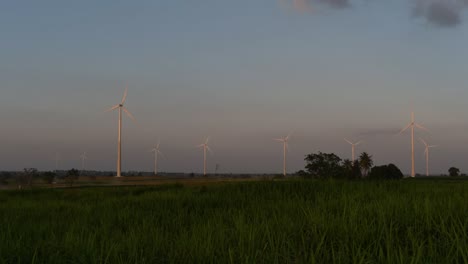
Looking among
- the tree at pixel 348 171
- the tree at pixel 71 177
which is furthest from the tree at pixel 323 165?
the tree at pixel 71 177

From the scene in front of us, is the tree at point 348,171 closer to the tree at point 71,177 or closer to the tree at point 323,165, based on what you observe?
the tree at point 323,165

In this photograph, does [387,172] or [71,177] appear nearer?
[387,172]

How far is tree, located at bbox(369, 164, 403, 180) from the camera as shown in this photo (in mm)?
107062

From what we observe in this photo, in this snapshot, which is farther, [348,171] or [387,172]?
[348,171]

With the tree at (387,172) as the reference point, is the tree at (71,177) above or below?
below

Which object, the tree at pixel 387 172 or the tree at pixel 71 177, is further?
the tree at pixel 71 177

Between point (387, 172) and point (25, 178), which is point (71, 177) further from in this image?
point (387, 172)

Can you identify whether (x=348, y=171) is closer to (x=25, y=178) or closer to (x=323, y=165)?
(x=323, y=165)

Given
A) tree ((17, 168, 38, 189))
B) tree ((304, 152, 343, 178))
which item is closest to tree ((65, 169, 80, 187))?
tree ((17, 168, 38, 189))

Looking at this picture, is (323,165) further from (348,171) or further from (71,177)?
(71,177)

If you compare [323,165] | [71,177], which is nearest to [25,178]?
[71,177]

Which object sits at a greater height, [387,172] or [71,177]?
[387,172]

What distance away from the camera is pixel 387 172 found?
107750mm

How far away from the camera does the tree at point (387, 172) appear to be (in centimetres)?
10706
